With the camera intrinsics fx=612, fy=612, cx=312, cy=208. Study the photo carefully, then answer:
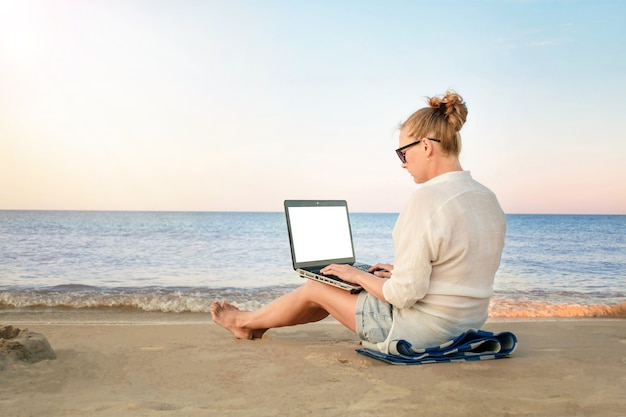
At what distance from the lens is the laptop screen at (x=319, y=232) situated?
3.73 m

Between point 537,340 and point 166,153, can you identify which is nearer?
point 537,340

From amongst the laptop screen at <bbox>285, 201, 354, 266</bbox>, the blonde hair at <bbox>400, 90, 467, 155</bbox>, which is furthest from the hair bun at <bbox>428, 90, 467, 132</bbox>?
the laptop screen at <bbox>285, 201, 354, 266</bbox>

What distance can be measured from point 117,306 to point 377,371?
497 centimetres

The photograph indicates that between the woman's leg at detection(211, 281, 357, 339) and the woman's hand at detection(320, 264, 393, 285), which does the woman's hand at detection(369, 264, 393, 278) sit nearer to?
the woman's hand at detection(320, 264, 393, 285)

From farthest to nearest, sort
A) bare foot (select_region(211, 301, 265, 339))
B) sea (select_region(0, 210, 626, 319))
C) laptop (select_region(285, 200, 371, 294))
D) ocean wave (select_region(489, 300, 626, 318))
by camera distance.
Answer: sea (select_region(0, 210, 626, 319)) → ocean wave (select_region(489, 300, 626, 318)) → bare foot (select_region(211, 301, 265, 339)) → laptop (select_region(285, 200, 371, 294))

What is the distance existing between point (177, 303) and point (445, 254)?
4971 millimetres

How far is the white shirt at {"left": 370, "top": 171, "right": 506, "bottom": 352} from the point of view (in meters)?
2.88

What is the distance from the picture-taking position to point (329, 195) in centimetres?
2631

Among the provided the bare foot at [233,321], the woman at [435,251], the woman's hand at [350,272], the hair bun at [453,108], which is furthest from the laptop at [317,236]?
the hair bun at [453,108]

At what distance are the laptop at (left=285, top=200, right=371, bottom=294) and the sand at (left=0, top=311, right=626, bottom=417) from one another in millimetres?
549

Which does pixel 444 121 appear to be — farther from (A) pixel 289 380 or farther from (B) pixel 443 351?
(A) pixel 289 380

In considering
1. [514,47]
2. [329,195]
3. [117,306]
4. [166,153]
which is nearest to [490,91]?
[514,47]

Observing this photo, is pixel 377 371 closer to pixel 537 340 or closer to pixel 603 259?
pixel 537 340

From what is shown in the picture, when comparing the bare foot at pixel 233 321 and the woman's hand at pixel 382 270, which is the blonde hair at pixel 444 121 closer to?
the woman's hand at pixel 382 270
